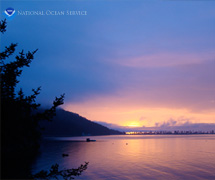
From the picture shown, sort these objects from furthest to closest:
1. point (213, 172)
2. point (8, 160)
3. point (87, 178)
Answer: point (213, 172)
point (87, 178)
point (8, 160)

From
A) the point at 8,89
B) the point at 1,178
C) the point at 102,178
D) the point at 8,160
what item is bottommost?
the point at 102,178

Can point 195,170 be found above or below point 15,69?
below

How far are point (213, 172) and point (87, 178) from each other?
31.2m

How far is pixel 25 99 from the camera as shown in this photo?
1198cm

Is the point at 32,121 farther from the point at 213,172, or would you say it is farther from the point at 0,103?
the point at 213,172

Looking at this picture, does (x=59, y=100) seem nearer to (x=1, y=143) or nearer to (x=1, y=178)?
(x=1, y=143)

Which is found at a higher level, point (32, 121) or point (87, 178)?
point (32, 121)

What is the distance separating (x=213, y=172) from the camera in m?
53.5

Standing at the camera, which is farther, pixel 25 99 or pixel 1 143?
pixel 25 99

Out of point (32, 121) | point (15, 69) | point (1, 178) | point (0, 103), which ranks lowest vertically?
point (1, 178)

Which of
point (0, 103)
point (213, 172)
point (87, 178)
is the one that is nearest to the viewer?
point (0, 103)

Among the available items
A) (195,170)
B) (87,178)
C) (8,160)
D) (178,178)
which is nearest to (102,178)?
(87,178)

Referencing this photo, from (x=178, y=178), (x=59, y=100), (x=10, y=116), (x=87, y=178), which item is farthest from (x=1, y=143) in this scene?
(x=178, y=178)

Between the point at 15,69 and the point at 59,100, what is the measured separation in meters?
3.02
